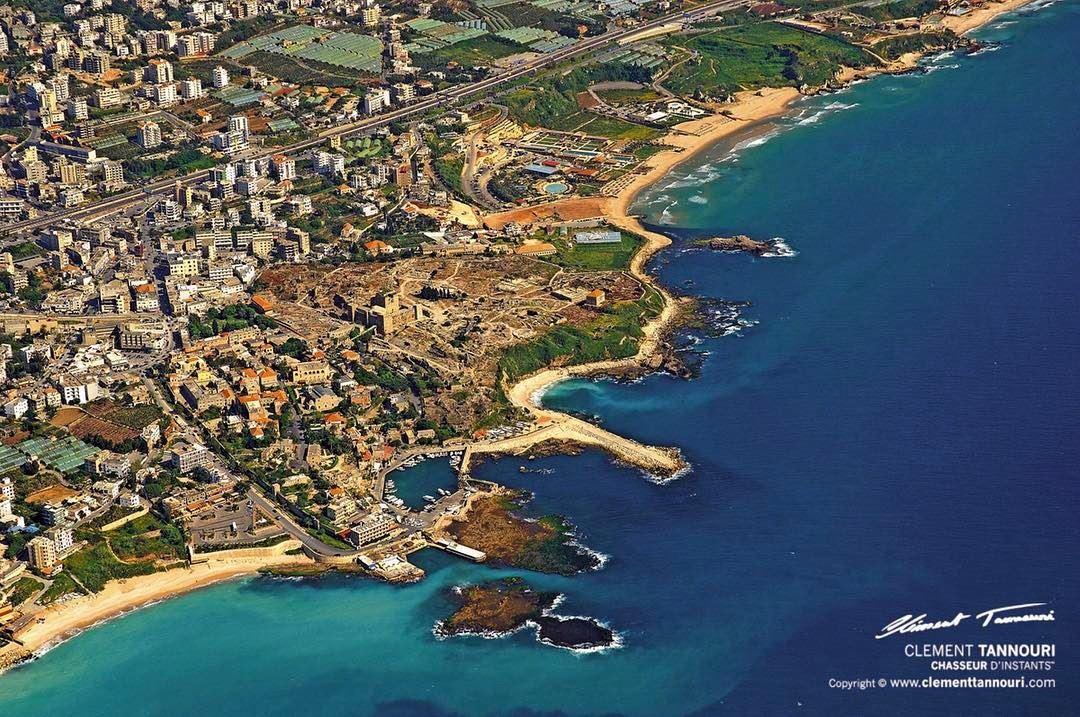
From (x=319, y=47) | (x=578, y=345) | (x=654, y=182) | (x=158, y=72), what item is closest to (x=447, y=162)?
(x=654, y=182)

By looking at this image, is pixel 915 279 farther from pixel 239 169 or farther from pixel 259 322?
pixel 239 169

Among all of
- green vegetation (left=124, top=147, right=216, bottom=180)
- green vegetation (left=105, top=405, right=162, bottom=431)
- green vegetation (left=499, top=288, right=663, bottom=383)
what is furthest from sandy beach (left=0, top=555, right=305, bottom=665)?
green vegetation (left=124, top=147, right=216, bottom=180)

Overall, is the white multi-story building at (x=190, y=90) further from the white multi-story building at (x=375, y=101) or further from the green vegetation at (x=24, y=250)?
the green vegetation at (x=24, y=250)

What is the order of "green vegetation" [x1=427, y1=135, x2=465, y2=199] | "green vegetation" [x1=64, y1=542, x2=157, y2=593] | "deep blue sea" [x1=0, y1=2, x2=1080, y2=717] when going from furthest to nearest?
1. "green vegetation" [x1=427, y1=135, x2=465, y2=199]
2. "green vegetation" [x1=64, y1=542, x2=157, y2=593]
3. "deep blue sea" [x1=0, y1=2, x2=1080, y2=717]

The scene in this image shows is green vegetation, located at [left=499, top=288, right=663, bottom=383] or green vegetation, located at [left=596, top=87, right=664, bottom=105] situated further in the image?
green vegetation, located at [left=596, top=87, right=664, bottom=105]

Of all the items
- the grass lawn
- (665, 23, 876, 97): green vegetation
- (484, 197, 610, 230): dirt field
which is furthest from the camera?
(665, 23, 876, 97): green vegetation

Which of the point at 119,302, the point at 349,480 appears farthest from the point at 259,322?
the point at 349,480

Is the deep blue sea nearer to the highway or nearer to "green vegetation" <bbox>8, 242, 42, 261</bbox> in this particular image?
the highway
